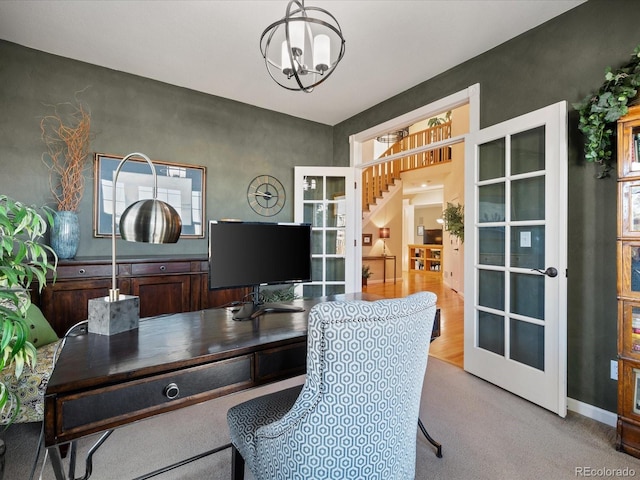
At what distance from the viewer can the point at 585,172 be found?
218 cm

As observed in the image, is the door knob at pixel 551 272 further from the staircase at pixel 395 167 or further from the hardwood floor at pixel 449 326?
the staircase at pixel 395 167

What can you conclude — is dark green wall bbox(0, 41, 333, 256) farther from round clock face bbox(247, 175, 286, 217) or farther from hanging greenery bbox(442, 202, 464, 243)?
hanging greenery bbox(442, 202, 464, 243)

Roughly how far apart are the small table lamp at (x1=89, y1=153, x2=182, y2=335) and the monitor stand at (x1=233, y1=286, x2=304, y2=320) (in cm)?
45

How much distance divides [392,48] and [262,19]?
107 centimetres

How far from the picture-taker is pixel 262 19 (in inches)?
93.5

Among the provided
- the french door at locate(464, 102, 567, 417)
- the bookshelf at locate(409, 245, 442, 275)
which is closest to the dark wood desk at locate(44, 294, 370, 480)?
the french door at locate(464, 102, 567, 417)

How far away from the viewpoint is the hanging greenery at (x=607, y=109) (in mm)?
1815

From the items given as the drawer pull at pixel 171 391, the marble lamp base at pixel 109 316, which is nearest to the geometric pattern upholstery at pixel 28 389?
the marble lamp base at pixel 109 316

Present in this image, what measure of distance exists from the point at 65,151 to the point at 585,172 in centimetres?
409

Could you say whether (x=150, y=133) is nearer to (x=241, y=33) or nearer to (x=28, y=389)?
(x=241, y=33)

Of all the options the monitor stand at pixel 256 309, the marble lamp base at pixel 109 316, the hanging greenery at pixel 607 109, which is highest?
the hanging greenery at pixel 607 109

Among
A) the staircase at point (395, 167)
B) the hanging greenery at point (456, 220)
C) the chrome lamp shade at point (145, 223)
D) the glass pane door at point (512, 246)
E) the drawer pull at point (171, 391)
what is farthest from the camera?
the staircase at point (395, 167)

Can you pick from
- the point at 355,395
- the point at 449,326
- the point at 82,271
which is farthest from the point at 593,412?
the point at 82,271

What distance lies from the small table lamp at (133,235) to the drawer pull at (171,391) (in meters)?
0.45
